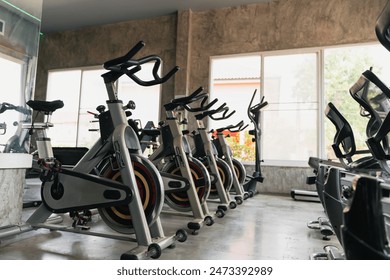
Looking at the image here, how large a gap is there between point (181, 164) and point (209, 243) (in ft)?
2.44

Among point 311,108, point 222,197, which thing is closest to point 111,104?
point 222,197

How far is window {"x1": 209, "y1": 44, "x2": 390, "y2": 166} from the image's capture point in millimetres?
5484

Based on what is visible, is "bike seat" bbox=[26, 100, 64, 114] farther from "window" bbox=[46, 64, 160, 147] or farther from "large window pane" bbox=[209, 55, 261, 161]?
"window" bbox=[46, 64, 160, 147]

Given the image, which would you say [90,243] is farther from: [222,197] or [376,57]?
[376,57]

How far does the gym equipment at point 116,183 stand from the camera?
5.53 ft

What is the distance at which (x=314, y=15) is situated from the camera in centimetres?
576

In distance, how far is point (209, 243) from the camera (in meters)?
2.11

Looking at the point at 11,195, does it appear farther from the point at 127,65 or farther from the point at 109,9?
the point at 109,9

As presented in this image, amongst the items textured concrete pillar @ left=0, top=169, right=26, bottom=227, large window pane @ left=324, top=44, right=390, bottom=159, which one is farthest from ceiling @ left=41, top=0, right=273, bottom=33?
textured concrete pillar @ left=0, top=169, right=26, bottom=227

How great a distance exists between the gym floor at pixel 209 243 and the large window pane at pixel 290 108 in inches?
115

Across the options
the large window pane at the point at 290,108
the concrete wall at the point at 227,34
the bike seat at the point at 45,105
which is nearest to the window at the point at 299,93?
the large window pane at the point at 290,108

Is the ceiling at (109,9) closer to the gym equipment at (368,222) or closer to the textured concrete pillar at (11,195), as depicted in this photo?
the textured concrete pillar at (11,195)

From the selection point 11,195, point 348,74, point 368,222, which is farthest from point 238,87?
point 368,222
